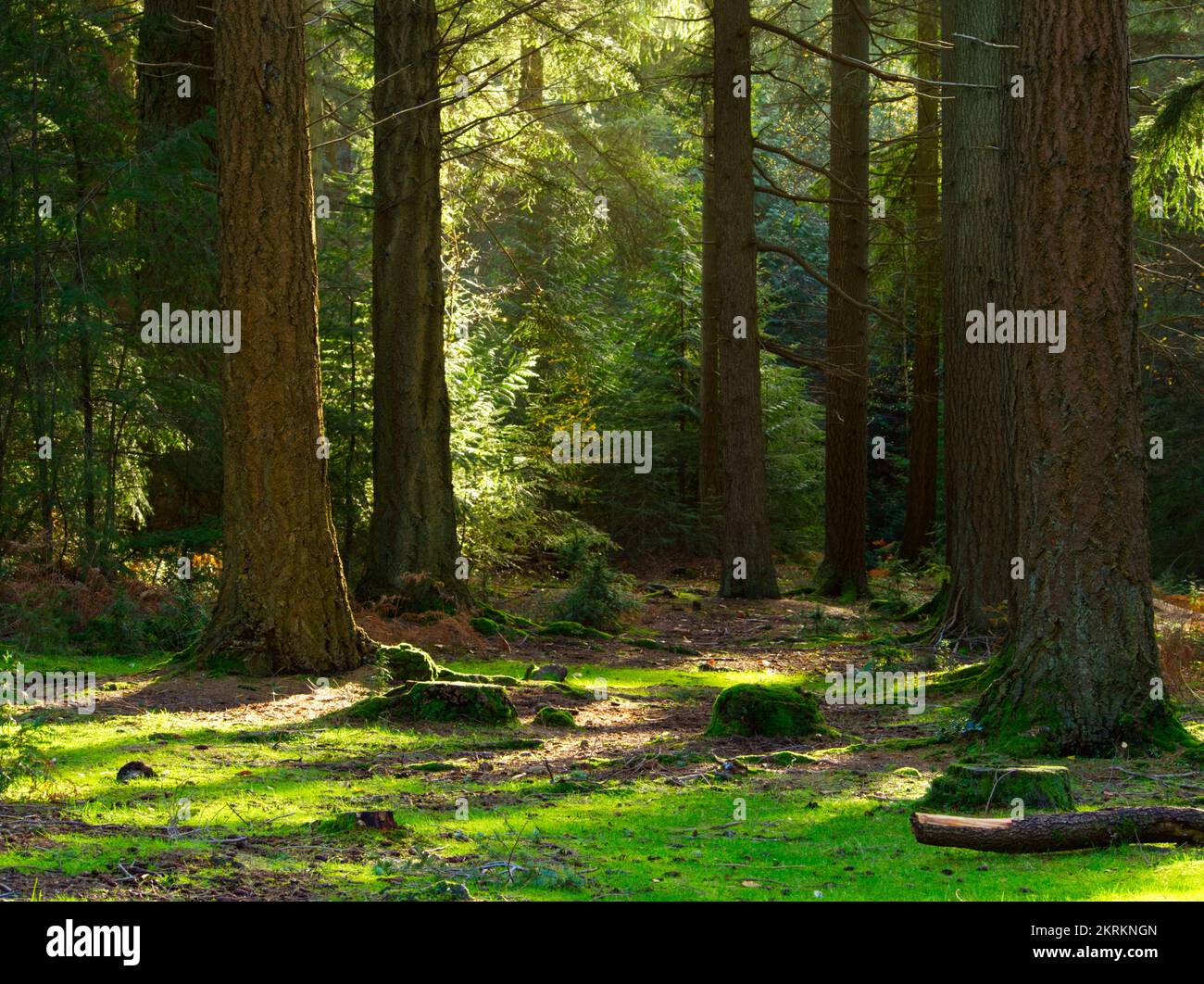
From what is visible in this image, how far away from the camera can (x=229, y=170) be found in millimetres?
10867

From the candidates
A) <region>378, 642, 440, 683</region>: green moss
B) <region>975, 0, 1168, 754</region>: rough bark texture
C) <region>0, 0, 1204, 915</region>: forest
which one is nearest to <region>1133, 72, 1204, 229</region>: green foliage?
<region>0, 0, 1204, 915</region>: forest

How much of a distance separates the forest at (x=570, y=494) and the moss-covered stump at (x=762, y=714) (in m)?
0.05

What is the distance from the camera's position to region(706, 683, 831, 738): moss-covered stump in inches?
376

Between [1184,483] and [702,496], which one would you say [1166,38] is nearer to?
[1184,483]

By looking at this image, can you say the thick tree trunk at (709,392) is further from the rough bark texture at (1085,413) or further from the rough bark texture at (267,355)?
the rough bark texture at (1085,413)

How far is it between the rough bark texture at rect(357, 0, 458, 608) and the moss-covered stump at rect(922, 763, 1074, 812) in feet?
28.4

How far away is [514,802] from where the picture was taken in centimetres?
732

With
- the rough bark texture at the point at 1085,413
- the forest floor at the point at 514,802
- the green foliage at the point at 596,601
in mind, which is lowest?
the forest floor at the point at 514,802

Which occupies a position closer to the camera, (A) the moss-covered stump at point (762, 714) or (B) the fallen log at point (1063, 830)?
(B) the fallen log at point (1063, 830)

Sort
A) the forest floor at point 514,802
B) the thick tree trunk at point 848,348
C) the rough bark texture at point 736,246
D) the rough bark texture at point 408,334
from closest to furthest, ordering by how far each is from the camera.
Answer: the forest floor at point 514,802, the rough bark texture at point 408,334, the rough bark texture at point 736,246, the thick tree trunk at point 848,348

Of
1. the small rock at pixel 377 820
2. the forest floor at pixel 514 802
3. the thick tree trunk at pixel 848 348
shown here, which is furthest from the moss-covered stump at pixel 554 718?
the thick tree trunk at pixel 848 348

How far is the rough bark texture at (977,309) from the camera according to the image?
13242 millimetres

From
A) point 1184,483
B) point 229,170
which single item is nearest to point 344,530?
point 229,170

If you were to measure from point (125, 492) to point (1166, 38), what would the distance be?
19.7m
